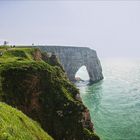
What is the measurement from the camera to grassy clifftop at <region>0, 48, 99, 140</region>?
35.4 m

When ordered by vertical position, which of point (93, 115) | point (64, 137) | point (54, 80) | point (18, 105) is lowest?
point (93, 115)

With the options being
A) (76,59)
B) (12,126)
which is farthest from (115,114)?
(76,59)

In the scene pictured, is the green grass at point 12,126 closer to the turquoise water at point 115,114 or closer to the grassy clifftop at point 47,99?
the grassy clifftop at point 47,99

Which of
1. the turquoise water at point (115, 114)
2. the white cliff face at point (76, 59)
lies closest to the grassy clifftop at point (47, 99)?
the turquoise water at point (115, 114)

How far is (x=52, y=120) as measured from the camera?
36188mm

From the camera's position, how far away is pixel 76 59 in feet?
506

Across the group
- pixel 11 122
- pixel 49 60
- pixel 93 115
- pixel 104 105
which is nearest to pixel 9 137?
pixel 11 122

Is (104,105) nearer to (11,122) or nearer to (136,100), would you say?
(136,100)

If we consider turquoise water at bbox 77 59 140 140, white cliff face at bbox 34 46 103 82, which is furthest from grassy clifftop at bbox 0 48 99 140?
white cliff face at bbox 34 46 103 82

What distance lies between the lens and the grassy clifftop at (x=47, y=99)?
3541 centimetres

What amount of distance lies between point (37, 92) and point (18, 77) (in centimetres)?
342

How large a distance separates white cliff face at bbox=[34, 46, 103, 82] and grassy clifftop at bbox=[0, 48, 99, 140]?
97.1m

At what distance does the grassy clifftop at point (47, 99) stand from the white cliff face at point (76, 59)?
97131 mm

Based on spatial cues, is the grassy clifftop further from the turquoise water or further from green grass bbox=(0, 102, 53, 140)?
the turquoise water
